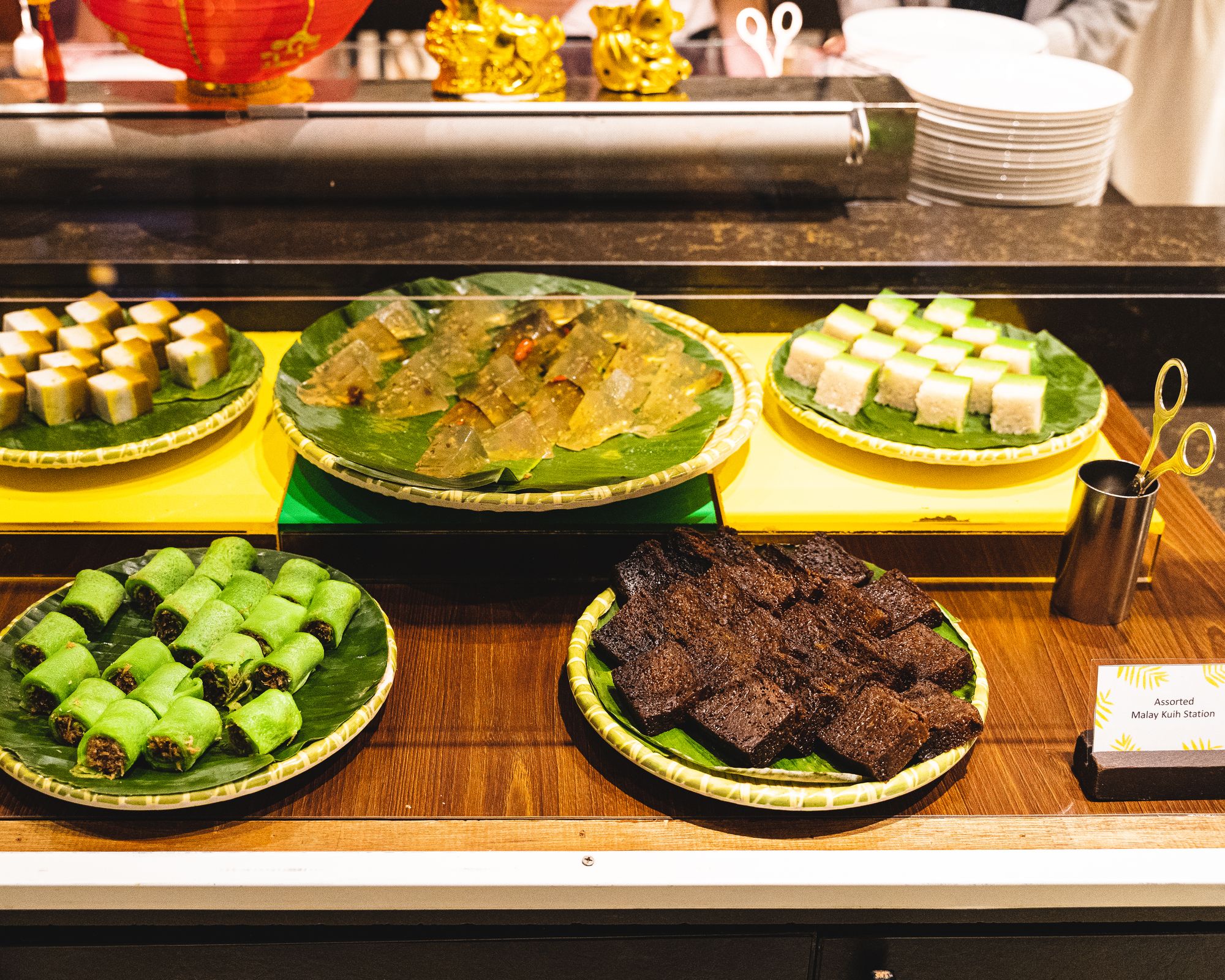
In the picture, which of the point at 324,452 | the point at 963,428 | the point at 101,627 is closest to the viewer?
the point at 101,627

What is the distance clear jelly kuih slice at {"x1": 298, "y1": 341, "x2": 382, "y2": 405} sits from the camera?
1.67 m

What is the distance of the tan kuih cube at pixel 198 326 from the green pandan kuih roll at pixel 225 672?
0.65 meters

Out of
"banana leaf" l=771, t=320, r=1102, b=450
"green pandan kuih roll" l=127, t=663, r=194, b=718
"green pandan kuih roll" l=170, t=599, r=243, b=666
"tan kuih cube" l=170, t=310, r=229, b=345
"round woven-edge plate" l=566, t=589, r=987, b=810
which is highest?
"tan kuih cube" l=170, t=310, r=229, b=345

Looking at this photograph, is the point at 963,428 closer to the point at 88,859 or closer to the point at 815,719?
the point at 815,719

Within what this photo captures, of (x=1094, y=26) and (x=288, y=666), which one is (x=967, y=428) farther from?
(x=288, y=666)

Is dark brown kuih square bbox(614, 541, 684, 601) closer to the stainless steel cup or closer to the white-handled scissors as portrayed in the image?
the stainless steel cup

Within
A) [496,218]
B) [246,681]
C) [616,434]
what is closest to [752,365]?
[616,434]

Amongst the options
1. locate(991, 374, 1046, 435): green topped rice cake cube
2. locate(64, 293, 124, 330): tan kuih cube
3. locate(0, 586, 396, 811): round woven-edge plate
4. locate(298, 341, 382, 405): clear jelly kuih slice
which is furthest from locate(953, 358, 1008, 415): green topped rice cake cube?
locate(64, 293, 124, 330): tan kuih cube

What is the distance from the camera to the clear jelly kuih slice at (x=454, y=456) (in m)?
1.49

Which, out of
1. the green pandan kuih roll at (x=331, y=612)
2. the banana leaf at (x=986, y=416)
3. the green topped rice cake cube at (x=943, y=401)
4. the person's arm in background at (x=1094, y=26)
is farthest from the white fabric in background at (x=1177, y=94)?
the green pandan kuih roll at (x=331, y=612)

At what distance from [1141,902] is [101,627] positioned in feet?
4.31

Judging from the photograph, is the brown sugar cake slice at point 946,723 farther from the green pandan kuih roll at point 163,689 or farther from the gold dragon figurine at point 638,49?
the gold dragon figurine at point 638,49

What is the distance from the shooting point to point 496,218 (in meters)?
1.85

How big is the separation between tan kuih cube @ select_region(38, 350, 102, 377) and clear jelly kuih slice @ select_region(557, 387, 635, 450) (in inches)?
28.9
